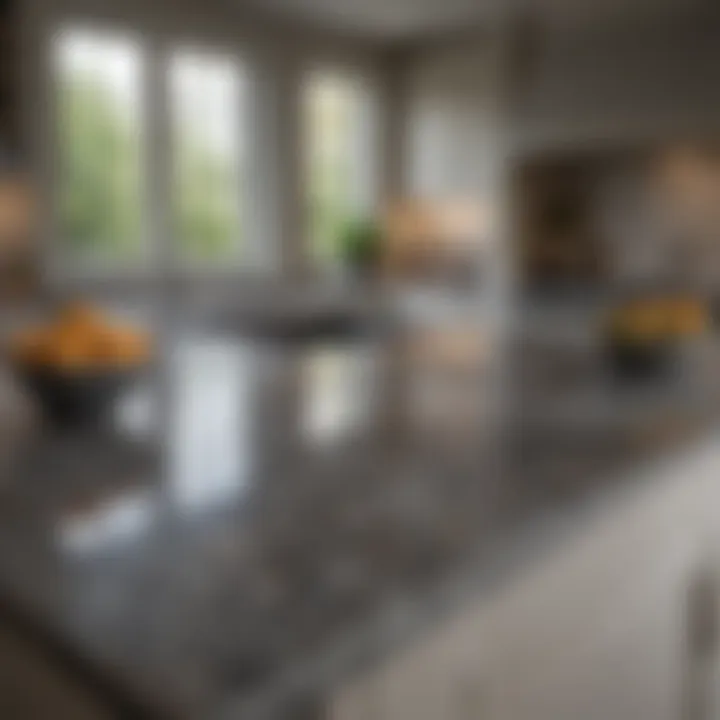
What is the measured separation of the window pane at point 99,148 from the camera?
357cm

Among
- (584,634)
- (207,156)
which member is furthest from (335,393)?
(207,156)

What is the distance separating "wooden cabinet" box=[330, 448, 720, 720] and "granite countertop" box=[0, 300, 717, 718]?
0.04 meters

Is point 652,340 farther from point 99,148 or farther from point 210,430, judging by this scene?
point 99,148

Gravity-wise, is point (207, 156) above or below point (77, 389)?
above

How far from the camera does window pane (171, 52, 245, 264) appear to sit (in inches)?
158

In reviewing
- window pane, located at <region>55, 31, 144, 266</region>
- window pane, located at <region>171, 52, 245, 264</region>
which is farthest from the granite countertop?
window pane, located at <region>171, 52, 245, 264</region>

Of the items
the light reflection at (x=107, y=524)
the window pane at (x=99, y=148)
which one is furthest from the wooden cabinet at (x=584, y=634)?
the window pane at (x=99, y=148)

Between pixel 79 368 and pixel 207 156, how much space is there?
3456 mm

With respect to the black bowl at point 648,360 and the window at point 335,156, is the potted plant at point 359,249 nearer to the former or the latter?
the window at point 335,156

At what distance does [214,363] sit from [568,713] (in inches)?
43.6

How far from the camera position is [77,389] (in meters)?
0.95

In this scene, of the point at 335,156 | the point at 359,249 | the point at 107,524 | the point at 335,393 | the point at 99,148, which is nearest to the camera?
the point at 107,524

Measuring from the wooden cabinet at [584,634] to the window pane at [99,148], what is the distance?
10.4ft

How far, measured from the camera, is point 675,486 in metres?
0.90
